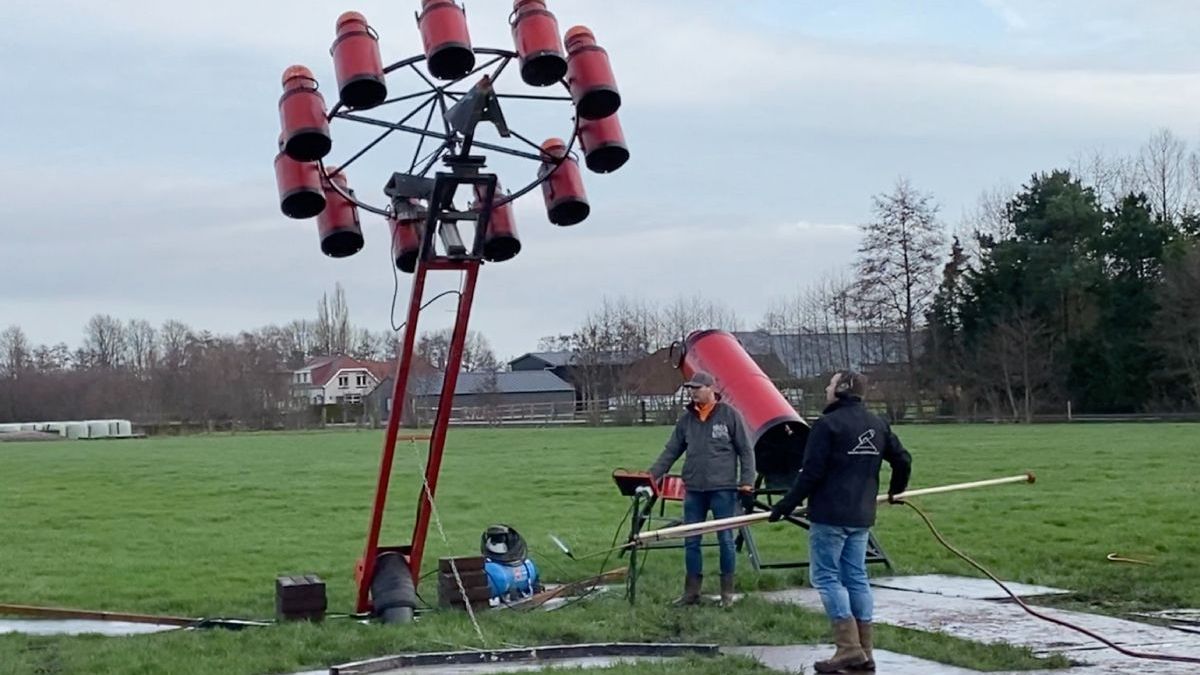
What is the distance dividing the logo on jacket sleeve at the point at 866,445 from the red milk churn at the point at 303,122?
13.0ft

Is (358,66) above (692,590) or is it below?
above

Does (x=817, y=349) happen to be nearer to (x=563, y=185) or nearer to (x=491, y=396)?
(x=491, y=396)

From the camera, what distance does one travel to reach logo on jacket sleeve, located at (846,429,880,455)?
8.65 meters

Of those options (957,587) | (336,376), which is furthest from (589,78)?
(336,376)

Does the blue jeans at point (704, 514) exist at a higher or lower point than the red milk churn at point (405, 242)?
lower

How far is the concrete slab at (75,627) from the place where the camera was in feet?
36.4

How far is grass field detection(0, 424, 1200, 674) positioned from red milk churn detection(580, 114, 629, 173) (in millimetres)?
3207

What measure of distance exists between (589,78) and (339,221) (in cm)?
226

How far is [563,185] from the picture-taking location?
10.8m

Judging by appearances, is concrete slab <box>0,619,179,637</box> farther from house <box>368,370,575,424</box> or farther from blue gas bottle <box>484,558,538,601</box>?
house <box>368,370,575,424</box>

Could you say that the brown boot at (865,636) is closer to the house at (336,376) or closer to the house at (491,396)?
the house at (491,396)

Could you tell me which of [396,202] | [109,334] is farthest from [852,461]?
[109,334]

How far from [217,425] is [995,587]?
74241 millimetres

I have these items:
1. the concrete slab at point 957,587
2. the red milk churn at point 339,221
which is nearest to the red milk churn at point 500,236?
the red milk churn at point 339,221
